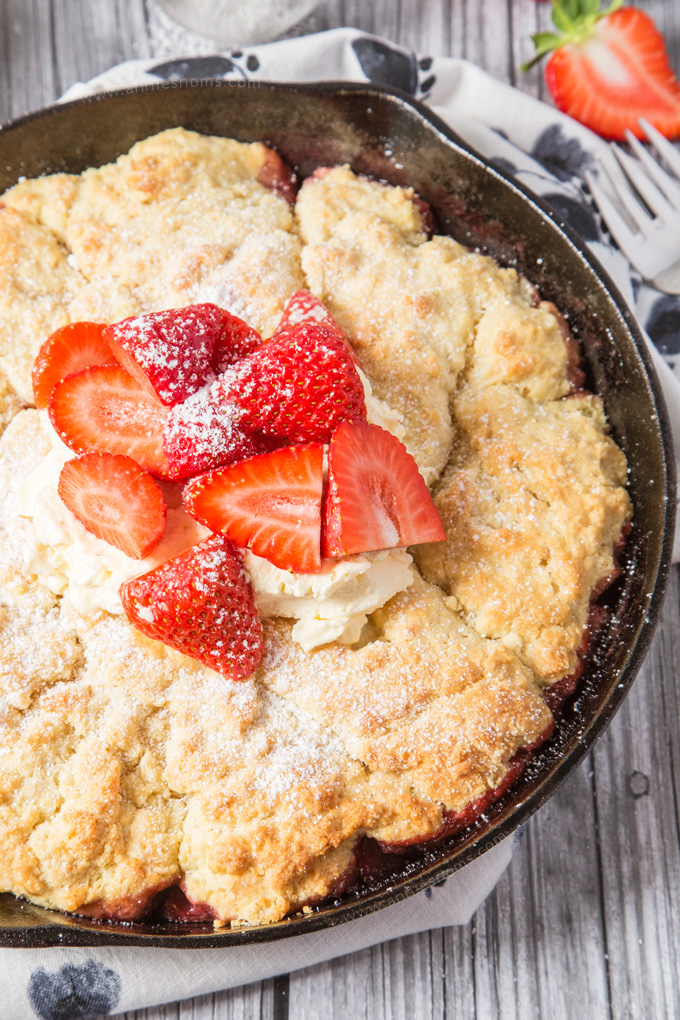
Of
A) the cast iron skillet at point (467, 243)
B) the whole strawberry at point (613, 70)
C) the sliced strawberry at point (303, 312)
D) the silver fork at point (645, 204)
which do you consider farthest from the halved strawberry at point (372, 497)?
the whole strawberry at point (613, 70)

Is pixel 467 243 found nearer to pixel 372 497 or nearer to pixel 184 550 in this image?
pixel 372 497

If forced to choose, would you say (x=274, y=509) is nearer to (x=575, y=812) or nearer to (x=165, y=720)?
(x=165, y=720)

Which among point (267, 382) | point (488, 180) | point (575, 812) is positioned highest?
point (488, 180)

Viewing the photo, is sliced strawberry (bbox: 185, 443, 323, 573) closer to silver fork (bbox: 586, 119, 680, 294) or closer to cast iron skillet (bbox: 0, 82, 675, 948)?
cast iron skillet (bbox: 0, 82, 675, 948)

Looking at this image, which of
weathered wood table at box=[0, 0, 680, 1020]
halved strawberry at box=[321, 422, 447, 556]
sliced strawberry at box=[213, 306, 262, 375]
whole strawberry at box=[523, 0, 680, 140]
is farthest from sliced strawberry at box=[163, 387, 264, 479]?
whole strawberry at box=[523, 0, 680, 140]

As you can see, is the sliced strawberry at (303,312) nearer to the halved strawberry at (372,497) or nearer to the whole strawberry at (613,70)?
the halved strawberry at (372,497)

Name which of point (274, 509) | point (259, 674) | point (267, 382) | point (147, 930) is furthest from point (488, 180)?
point (147, 930)

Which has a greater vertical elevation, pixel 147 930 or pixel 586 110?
pixel 586 110

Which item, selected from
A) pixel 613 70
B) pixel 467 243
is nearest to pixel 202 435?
pixel 467 243
